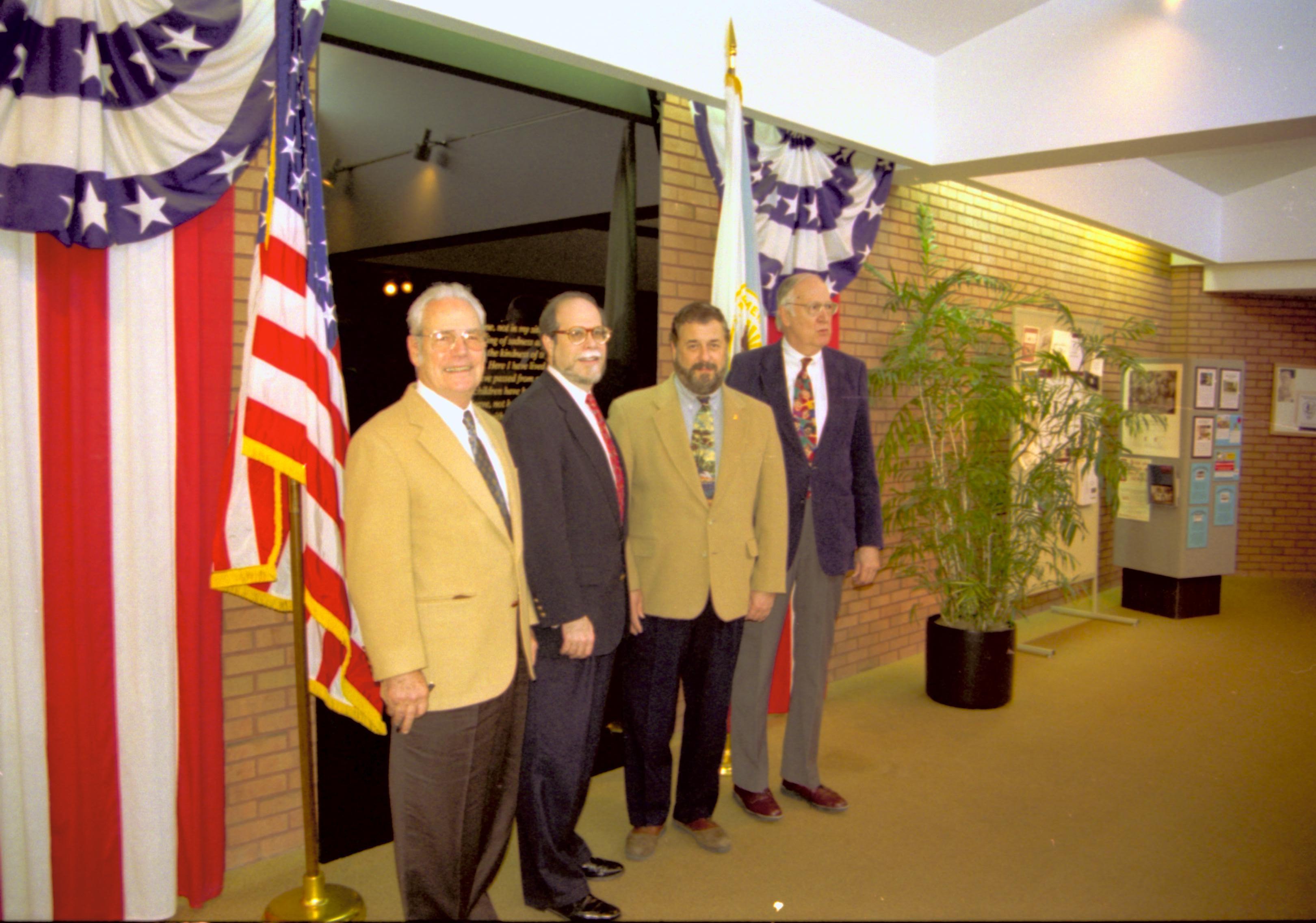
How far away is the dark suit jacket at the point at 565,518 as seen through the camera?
2.30m

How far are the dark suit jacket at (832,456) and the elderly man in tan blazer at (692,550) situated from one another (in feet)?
0.72

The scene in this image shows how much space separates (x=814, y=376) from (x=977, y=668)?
83.9 inches

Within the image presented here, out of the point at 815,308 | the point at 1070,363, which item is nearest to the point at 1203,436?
the point at 1070,363

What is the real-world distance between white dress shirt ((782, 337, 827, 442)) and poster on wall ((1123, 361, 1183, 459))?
432 cm

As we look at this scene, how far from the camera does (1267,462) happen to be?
884 cm

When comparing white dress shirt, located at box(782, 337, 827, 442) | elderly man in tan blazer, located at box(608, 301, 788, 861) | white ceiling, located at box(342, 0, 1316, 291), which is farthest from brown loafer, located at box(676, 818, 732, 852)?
white ceiling, located at box(342, 0, 1316, 291)

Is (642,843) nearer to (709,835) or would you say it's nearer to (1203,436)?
(709,835)

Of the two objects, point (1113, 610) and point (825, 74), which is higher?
point (825, 74)

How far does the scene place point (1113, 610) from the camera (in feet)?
22.4

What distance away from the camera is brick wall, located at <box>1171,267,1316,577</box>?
8.71m

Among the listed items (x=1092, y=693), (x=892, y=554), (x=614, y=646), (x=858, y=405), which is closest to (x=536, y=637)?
(x=614, y=646)

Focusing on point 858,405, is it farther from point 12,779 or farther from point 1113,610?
point 1113,610

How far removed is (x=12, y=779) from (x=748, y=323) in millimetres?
2743

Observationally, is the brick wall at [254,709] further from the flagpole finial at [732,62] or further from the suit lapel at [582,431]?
the flagpole finial at [732,62]
